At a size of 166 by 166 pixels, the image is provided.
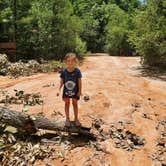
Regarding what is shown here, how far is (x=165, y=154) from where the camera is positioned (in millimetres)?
6750

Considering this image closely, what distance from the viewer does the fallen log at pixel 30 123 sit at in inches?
257

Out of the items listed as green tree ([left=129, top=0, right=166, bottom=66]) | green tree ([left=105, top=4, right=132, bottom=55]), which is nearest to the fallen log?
green tree ([left=129, top=0, right=166, bottom=66])

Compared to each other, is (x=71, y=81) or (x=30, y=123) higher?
(x=71, y=81)

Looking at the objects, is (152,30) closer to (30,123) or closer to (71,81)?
(71,81)

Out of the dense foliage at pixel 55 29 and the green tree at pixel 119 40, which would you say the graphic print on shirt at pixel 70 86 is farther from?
the green tree at pixel 119 40

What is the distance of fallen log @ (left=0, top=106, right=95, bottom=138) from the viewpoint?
6.52m

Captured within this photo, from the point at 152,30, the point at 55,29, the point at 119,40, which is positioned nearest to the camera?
the point at 152,30

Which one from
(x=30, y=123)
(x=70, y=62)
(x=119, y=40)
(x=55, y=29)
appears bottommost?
(x=119, y=40)

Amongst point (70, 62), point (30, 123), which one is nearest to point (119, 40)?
point (70, 62)

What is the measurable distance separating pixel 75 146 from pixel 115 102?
364 centimetres

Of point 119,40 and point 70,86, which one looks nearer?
point 70,86

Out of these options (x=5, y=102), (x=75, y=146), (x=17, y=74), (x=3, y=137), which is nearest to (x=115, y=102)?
(x=5, y=102)

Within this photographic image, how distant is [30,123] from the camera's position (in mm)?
6574

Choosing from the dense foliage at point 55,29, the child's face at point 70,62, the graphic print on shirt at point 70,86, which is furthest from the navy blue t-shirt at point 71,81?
the dense foliage at point 55,29
